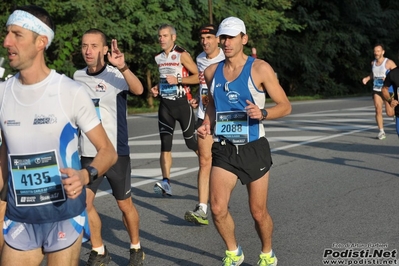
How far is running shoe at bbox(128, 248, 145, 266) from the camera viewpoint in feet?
22.3

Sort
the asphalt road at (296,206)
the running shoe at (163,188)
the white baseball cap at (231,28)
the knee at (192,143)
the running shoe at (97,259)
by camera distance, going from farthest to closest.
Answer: the knee at (192,143) → the running shoe at (163,188) → the asphalt road at (296,206) → the running shoe at (97,259) → the white baseball cap at (231,28)

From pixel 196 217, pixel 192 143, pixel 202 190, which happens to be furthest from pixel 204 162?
pixel 192 143

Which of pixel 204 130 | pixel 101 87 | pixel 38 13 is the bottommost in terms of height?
pixel 204 130

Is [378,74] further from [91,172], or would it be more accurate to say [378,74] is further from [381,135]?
[91,172]

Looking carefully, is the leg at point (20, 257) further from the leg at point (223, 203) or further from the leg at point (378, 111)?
the leg at point (378, 111)

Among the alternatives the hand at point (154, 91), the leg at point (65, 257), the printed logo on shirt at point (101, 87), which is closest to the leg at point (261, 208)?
the printed logo on shirt at point (101, 87)

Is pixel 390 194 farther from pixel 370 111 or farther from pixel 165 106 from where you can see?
pixel 370 111

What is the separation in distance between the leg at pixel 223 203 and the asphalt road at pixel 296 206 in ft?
1.87

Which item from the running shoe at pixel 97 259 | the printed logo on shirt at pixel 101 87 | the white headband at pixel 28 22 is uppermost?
the white headband at pixel 28 22

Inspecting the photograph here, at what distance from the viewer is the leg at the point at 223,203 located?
6344 mm

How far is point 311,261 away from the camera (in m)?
6.74

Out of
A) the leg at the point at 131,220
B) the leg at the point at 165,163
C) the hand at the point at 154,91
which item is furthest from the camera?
the leg at the point at 165,163

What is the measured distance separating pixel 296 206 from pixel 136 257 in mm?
2855

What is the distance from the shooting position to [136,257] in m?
6.82
